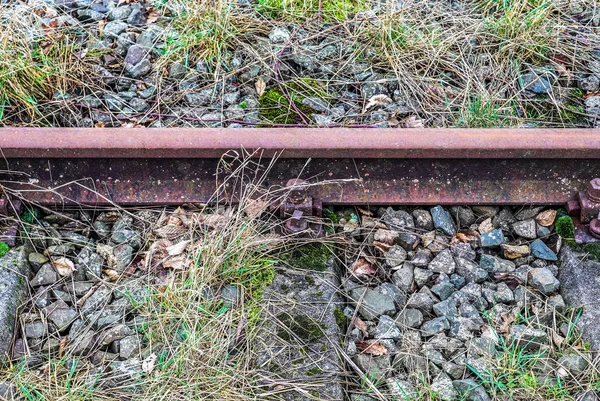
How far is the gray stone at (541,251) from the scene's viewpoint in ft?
11.4

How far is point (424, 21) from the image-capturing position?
468 centimetres

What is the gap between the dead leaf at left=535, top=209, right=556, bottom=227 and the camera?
3609 millimetres

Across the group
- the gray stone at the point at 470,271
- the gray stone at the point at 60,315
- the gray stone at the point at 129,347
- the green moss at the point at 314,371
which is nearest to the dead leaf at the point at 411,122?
the gray stone at the point at 470,271

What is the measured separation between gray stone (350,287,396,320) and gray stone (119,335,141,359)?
97 cm

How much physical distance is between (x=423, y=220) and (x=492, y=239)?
35cm

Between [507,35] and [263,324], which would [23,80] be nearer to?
[263,324]

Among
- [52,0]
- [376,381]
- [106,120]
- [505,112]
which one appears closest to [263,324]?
[376,381]

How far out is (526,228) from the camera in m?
3.59

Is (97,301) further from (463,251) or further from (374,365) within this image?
(463,251)

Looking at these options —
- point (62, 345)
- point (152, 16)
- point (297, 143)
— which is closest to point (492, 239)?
point (297, 143)

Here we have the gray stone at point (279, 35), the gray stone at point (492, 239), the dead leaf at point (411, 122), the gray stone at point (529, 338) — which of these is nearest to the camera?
the gray stone at point (529, 338)

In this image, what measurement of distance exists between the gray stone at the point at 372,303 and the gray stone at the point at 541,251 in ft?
2.56

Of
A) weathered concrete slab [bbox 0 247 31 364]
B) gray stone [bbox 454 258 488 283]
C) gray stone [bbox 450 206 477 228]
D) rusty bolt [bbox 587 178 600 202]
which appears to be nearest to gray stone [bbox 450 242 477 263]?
gray stone [bbox 454 258 488 283]

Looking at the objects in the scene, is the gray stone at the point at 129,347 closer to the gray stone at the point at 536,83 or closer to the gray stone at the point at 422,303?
the gray stone at the point at 422,303
